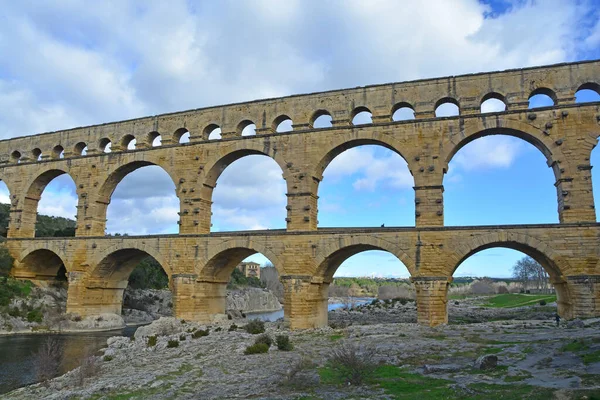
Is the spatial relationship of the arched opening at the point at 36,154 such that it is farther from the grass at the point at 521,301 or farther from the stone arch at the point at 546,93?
the grass at the point at 521,301

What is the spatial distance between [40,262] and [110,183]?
789 centimetres

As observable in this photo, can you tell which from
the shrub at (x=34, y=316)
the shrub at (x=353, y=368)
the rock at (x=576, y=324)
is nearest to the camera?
the shrub at (x=353, y=368)

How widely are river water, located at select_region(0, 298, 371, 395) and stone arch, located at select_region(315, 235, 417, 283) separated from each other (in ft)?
34.2

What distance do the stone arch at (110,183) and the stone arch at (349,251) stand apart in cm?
1178

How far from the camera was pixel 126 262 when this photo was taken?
93.5 feet

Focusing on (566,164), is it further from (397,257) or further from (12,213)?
(12,213)

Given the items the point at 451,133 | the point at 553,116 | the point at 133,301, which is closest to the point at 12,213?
the point at 133,301

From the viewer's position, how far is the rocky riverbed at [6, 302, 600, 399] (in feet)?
29.6

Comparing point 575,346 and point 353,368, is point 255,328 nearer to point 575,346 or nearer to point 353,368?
point 353,368

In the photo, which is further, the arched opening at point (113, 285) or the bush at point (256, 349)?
the arched opening at point (113, 285)

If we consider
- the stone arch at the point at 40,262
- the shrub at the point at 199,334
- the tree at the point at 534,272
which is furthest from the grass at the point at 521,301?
the stone arch at the point at 40,262

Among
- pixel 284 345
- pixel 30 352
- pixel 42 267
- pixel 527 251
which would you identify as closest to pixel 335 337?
pixel 284 345

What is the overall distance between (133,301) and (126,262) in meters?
10.6

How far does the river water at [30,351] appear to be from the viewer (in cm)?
1528
